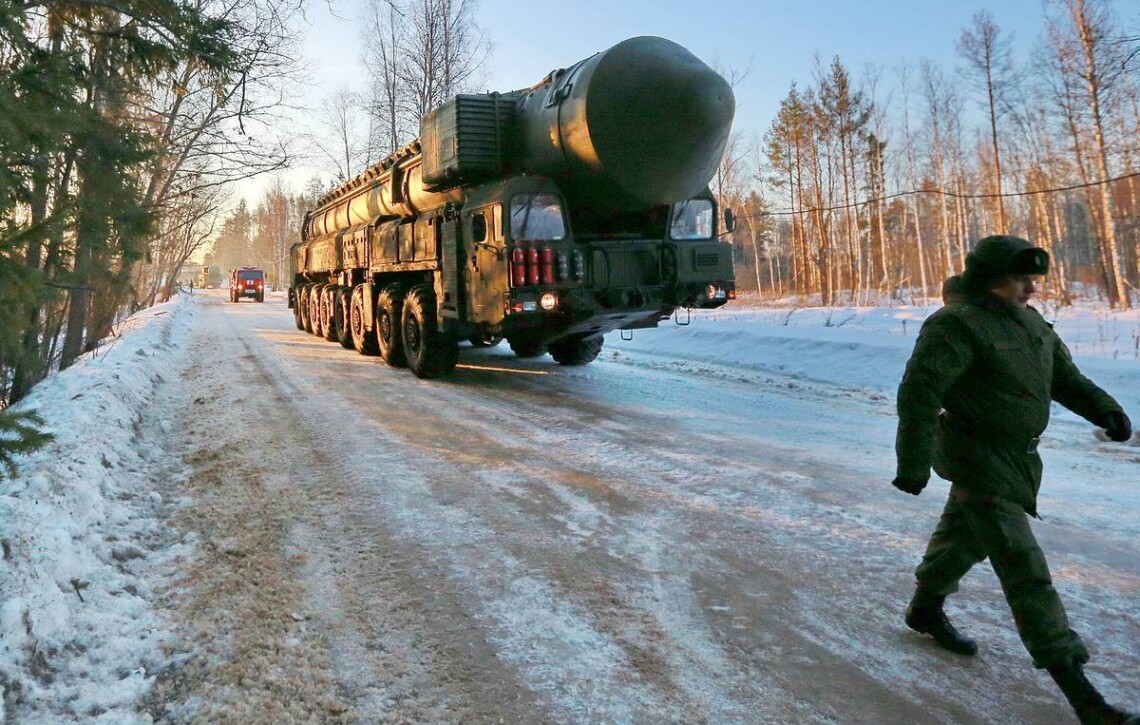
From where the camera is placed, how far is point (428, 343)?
9.46 m

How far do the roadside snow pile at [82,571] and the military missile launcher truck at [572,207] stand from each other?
3803 mm

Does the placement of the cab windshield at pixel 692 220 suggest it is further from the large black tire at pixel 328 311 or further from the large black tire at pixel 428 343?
the large black tire at pixel 328 311

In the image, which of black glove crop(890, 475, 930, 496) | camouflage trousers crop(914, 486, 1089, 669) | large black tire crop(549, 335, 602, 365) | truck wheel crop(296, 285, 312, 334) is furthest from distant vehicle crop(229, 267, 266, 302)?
camouflage trousers crop(914, 486, 1089, 669)

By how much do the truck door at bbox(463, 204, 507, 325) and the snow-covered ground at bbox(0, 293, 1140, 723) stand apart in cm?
189

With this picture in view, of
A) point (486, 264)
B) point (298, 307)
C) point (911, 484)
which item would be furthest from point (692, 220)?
point (298, 307)

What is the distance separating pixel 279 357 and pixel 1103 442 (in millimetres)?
11135

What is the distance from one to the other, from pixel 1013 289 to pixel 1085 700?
1.33 metres

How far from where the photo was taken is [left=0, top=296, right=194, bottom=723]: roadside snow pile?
96.3 inches

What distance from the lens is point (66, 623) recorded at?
2814mm

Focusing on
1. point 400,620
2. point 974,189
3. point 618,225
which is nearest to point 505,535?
point 400,620

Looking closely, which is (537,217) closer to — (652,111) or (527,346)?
(652,111)

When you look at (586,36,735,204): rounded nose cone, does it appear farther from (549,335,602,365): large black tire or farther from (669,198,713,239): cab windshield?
(549,335,602,365): large black tire

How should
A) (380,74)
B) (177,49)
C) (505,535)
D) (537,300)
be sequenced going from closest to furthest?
(505,535) < (177,49) < (537,300) < (380,74)

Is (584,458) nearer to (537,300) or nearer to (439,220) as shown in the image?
(537,300)
